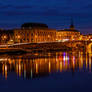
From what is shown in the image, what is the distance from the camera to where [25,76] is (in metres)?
25.7

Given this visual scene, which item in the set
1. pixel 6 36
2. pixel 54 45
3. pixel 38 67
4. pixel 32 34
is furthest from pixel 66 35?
pixel 38 67

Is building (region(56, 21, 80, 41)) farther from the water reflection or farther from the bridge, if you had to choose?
the water reflection

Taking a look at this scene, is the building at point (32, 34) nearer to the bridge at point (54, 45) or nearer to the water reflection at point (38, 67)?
the bridge at point (54, 45)

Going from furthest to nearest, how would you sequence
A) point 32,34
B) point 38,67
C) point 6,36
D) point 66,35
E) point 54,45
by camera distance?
point 66,35 → point 32,34 → point 6,36 → point 54,45 → point 38,67

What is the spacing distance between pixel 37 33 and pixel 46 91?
82700mm

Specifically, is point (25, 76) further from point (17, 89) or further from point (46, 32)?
point (46, 32)

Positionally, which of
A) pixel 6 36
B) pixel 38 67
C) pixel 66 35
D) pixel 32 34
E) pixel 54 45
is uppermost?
pixel 32 34

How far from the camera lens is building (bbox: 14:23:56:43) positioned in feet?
317

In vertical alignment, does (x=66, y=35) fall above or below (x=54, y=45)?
above

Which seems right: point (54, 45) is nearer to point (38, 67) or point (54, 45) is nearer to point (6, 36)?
point (6, 36)

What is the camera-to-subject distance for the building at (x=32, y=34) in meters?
96.5

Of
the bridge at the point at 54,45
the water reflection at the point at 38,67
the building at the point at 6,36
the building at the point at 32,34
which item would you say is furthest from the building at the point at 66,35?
the water reflection at the point at 38,67

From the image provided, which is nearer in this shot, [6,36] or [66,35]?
[6,36]

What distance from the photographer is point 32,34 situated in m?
100
